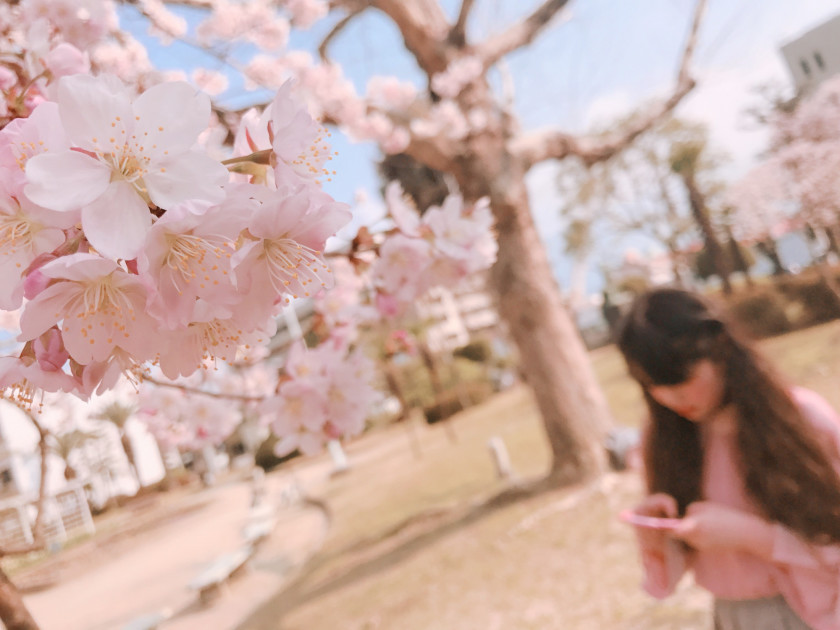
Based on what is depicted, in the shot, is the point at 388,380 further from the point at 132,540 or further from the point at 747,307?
the point at 747,307

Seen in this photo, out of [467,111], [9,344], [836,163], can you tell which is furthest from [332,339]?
[836,163]

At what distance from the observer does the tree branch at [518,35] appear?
5.13 m

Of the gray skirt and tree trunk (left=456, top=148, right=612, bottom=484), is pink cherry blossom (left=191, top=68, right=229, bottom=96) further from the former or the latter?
the gray skirt

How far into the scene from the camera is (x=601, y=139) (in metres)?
5.89

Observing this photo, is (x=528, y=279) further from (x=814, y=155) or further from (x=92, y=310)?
(x=92, y=310)

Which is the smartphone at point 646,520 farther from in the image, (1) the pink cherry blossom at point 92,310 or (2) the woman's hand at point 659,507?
(1) the pink cherry blossom at point 92,310

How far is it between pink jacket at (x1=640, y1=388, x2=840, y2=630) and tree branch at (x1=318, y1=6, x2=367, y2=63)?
15.3 ft

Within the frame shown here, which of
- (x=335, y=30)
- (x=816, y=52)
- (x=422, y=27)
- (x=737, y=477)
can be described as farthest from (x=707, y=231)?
(x=737, y=477)

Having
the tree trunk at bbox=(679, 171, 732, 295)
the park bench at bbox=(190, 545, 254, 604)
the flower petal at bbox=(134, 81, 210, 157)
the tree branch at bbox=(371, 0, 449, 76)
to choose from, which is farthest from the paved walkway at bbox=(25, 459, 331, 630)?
the tree trunk at bbox=(679, 171, 732, 295)

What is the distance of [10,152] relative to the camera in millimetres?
485

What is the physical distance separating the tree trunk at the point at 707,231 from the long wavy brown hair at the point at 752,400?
10493 millimetres

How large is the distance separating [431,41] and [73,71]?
465 cm

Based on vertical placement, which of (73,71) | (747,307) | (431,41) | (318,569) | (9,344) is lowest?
(318,569)

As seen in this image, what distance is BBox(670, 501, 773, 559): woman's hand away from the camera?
1147mm
